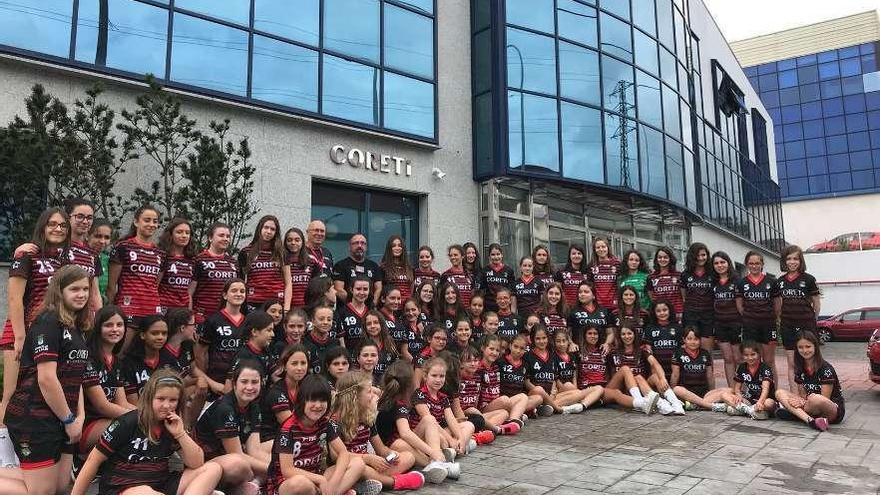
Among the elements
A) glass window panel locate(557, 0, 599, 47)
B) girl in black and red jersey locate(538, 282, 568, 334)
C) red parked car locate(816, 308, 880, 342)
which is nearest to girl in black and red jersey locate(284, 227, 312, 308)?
girl in black and red jersey locate(538, 282, 568, 334)

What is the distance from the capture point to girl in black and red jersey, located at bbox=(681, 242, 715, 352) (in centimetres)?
829

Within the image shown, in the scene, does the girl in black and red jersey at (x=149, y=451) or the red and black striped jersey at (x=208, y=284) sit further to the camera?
the red and black striped jersey at (x=208, y=284)

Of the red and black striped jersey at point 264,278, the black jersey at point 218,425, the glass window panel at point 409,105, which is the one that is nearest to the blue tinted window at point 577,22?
the glass window panel at point 409,105

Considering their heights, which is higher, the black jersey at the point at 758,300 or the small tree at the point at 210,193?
the small tree at the point at 210,193

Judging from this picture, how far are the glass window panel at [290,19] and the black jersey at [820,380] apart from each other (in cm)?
942

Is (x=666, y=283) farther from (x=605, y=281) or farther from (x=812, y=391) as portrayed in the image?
(x=812, y=391)

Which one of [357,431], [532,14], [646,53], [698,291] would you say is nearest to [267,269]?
[357,431]

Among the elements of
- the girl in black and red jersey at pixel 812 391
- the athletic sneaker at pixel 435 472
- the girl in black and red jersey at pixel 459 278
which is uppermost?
the girl in black and red jersey at pixel 459 278

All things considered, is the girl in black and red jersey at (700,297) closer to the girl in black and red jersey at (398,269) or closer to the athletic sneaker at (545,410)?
the athletic sneaker at (545,410)

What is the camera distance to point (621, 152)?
48.6 ft

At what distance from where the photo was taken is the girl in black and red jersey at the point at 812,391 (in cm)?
653

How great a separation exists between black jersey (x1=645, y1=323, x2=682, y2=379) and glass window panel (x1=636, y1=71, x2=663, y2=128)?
8892mm

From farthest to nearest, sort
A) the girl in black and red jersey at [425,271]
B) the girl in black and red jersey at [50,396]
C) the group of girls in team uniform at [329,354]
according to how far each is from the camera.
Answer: the girl in black and red jersey at [425,271] → the group of girls in team uniform at [329,354] → the girl in black and red jersey at [50,396]

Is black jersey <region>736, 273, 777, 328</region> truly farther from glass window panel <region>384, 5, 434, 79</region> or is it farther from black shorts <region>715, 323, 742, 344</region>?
glass window panel <region>384, 5, 434, 79</region>
